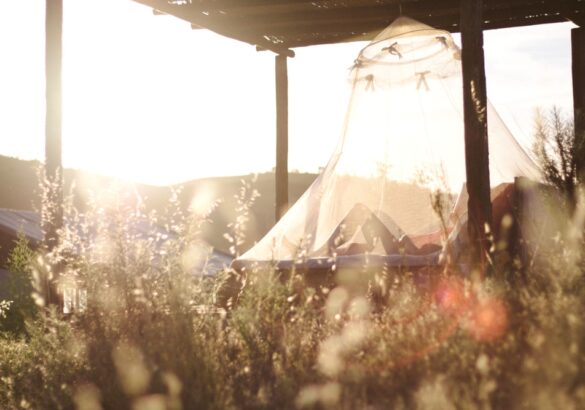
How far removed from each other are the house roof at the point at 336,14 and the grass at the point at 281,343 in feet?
13.8

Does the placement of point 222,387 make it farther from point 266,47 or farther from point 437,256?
point 266,47

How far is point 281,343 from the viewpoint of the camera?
3.89 m

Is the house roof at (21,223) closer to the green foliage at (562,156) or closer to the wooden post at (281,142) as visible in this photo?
the wooden post at (281,142)

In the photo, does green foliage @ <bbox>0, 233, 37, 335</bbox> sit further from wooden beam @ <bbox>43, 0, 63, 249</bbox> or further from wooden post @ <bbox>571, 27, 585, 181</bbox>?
wooden post @ <bbox>571, 27, 585, 181</bbox>

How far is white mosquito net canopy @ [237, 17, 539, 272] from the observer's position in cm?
752

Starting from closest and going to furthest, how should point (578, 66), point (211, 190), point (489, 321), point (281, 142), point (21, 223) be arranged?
point (489, 321) < point (578, 66) < point (281, 142) < point (21, 223) < point (211, 190)

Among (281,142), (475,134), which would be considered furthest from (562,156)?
(281,142)

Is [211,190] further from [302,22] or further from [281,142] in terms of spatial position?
[302,22]

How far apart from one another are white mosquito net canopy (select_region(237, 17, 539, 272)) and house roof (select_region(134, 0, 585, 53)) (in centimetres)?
40

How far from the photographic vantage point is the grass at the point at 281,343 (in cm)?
311

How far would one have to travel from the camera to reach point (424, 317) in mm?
3891

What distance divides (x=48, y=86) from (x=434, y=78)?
372cm


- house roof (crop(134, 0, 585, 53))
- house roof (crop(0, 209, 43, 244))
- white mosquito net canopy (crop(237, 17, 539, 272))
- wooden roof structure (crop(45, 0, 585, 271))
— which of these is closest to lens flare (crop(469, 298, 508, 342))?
wooden roof structure (crop(45, 0, 585, 271))

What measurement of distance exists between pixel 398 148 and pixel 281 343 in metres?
4.31
